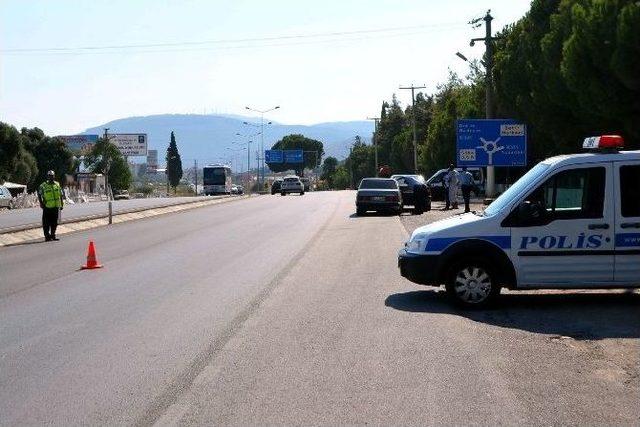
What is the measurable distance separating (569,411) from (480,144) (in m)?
27.0

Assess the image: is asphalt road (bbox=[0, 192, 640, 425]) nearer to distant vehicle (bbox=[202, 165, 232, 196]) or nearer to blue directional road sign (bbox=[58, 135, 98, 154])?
distant vehicle (bbox=[202, 165, 232, 196])

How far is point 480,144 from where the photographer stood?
32719mm

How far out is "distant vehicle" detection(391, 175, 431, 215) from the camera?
36.6 meters

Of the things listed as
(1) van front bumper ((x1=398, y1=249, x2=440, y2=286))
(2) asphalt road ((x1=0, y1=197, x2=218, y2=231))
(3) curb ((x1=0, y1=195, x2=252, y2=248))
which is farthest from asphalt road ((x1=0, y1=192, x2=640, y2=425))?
(2) asphalt road ((x1=0, y1=197, x2=218, y2=231))

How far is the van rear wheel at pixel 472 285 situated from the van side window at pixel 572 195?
101cm

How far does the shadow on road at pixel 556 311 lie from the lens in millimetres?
9555

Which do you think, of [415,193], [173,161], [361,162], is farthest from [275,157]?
[415,193]

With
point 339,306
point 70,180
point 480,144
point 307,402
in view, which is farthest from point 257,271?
point 70,180

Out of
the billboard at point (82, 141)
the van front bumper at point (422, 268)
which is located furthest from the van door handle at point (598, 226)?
the billboard at point (82, 141)

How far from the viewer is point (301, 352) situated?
8344 mm

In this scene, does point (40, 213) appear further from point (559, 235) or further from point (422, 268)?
point (559, 235)

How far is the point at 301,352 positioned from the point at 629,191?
4.64 meters

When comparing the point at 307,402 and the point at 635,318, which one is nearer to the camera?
the point at 307,402

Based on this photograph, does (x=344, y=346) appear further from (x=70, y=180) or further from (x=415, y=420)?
(x=70, y=180)
